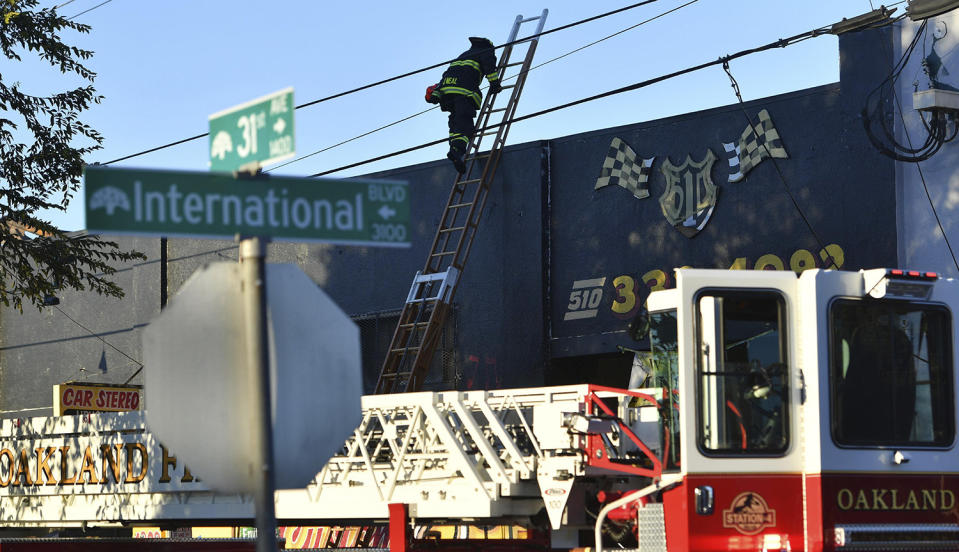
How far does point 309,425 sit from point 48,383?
75.2ft

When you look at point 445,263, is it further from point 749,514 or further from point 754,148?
point 749,514

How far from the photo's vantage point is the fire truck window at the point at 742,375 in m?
8.58

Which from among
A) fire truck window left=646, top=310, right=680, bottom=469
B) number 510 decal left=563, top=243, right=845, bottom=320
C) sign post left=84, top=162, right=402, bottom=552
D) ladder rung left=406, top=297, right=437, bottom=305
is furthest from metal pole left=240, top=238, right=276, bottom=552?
ladder rung left=406, top=297, right=437, bottom=305

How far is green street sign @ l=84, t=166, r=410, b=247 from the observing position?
4551 mm

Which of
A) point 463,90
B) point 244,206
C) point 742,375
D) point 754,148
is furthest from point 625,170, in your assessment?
point 244,206

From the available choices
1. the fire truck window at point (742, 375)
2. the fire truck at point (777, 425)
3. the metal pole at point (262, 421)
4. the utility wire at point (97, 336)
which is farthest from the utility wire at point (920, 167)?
the utility wire at point (97, 336)

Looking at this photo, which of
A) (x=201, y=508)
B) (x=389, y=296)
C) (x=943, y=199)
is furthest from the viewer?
(x=389, y=296)

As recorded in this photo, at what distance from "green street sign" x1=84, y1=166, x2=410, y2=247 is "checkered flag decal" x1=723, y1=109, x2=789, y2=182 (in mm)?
12182

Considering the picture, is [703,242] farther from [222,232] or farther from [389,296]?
[222,232]

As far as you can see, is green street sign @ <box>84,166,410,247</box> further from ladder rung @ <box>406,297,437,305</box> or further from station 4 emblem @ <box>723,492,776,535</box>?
ladder rung @ <box>406,297,437,305</box>

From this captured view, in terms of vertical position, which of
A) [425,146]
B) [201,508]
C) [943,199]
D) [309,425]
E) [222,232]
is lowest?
[201,508]

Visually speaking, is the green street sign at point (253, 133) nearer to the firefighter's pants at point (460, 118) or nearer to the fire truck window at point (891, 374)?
the fire truck window at point (891, 374)

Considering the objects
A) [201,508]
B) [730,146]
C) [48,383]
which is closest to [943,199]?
[730,146]

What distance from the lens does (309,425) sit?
4633 mm
